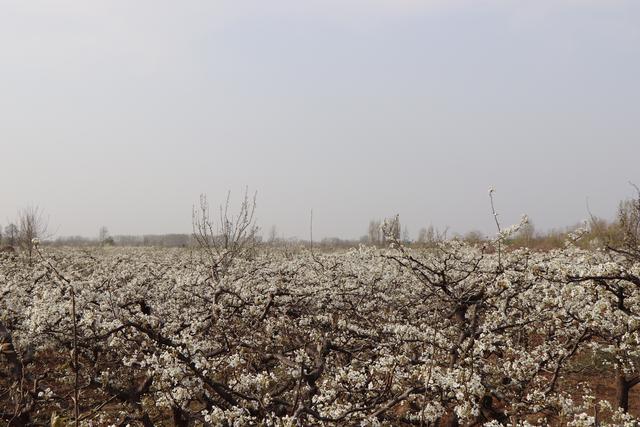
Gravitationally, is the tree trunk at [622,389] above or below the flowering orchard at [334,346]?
below

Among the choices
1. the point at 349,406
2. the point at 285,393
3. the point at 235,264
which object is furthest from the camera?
the point at 235,264

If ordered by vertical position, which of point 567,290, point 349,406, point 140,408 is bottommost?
point 140,408

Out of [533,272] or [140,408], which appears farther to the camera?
[140,408]

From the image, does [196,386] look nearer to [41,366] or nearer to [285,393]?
[285,393]

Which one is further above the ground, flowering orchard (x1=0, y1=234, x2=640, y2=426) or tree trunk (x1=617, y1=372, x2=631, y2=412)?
flowering orchard (x1=0, y1=234, x2=640, y2=426)

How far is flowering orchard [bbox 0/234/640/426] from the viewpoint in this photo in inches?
169

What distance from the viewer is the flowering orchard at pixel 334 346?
4.30 meters

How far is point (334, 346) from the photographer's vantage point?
5.23 meters

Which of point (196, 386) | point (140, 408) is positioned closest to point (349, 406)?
point (196, 386)

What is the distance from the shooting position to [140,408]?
5.81 meters

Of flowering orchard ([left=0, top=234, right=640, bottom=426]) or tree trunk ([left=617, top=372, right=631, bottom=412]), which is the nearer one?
flowering orchard ([left=0, top=234, right=640, bottom=426])

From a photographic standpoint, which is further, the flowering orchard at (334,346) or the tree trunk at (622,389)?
the tree trunk at (622,389)

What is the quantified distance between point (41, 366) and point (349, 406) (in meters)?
9.16

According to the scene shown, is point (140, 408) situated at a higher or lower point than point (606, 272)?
lower
